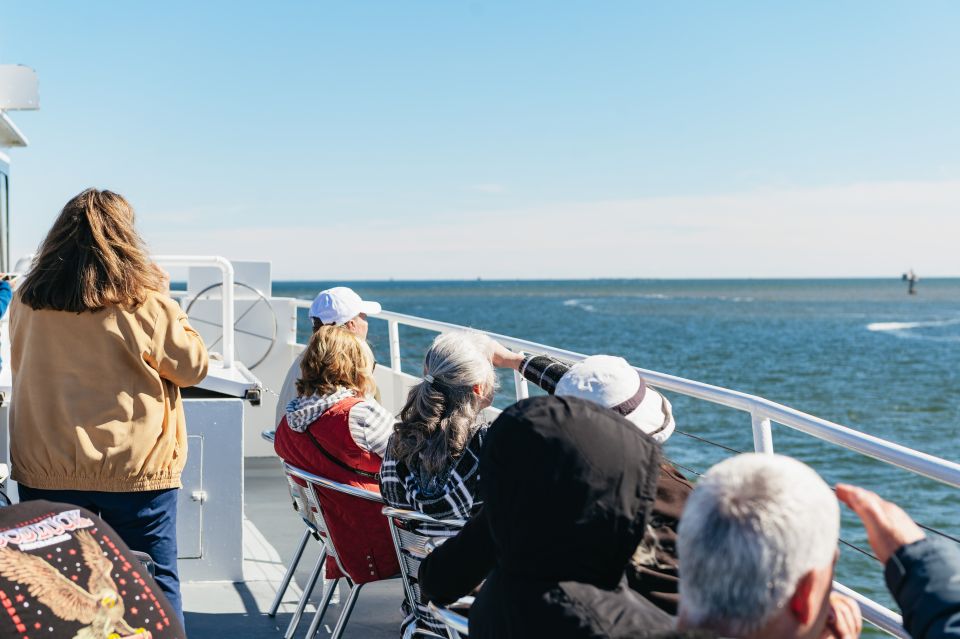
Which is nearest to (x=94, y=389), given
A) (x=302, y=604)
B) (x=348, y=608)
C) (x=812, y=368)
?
(x=348, y=608)

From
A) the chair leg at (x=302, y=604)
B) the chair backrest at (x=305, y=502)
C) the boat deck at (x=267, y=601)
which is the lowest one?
the boat deck at (x=267, y=601)

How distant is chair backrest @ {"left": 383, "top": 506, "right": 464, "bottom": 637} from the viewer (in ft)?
8.13

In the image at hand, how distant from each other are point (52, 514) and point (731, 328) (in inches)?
2757

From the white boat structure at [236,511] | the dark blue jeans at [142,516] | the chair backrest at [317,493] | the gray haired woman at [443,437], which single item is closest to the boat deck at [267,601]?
the white boat structure at [236,511]

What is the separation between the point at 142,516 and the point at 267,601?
1463mm

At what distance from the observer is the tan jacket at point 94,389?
2.81 meters

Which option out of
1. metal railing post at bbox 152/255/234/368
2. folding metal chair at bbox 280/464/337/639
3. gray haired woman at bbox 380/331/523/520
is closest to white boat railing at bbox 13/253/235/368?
metal railing post at bbox 152/255/234/368

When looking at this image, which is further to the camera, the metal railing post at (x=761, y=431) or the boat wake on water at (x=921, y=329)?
the boat wake on water at (x=921, y=329)

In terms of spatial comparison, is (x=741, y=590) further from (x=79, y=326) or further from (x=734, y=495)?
(x=79, y=326)

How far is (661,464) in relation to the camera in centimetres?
175

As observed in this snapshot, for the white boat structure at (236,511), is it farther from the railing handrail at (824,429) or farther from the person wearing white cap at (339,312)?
the person wearing white cap at (339,312)

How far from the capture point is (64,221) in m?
2.80

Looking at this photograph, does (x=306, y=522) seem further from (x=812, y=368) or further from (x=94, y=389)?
(x=812, y=368)

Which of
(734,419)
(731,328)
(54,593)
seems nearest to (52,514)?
(54,593)
